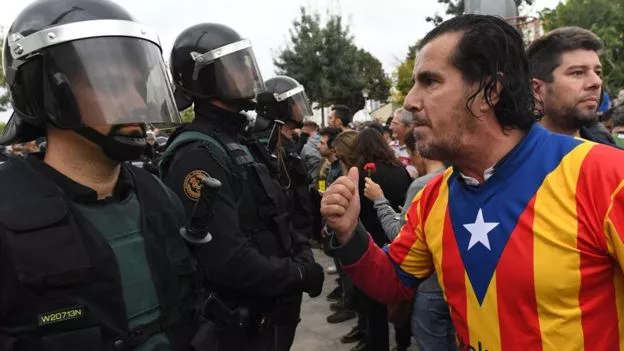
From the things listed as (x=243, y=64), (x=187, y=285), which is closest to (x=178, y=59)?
(x=243, y=64)

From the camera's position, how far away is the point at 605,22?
2548 centimetres

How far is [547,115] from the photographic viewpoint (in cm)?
264

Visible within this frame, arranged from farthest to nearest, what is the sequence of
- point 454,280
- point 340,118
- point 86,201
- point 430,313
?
1. point 340,118
2. point 430,313
3. point 454,280
4. point 86,201

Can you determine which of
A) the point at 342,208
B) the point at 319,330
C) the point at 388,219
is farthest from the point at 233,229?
the point at 319,330

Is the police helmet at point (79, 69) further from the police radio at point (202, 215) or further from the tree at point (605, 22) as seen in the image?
the tree at point (605, 22)

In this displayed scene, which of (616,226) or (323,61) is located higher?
(616,226)

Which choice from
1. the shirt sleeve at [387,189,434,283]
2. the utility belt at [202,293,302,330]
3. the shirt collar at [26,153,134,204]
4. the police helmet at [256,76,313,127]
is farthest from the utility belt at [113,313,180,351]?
the police helmet at [256,76,313,127]

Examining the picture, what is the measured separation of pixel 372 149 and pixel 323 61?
68.0 feet

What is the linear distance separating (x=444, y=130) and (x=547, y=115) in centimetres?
127

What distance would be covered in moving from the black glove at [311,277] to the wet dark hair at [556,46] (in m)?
1.48

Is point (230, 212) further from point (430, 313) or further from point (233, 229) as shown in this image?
point (430, 313)

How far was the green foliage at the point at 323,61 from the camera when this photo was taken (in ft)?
79.5

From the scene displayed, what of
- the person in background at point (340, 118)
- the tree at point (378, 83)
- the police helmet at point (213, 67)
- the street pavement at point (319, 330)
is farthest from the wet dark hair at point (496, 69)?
the tree at point (378, 83)

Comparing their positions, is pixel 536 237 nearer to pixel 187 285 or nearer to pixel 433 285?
pixel 187 285
